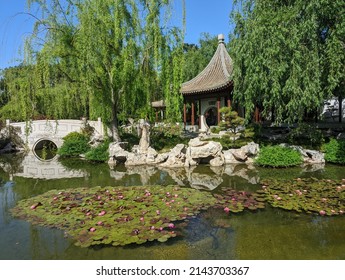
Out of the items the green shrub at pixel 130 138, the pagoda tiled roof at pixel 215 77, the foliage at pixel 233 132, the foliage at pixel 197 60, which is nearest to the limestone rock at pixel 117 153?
the green shrub at pixel 130 138

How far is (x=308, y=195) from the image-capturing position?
5027 mm

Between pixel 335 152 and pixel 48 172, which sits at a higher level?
pixel 335 152

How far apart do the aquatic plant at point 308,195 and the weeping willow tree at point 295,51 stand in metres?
2.55

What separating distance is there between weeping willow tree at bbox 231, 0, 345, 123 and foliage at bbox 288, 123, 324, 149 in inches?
56.8

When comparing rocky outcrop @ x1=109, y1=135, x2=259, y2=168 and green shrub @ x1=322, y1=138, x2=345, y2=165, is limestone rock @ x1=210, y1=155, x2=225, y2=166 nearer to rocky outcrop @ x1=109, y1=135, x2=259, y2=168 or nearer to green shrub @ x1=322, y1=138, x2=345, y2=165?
rocky outcrop @ x1=109, y1=135, x2=259, y2=168

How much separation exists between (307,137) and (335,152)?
172 centimetres

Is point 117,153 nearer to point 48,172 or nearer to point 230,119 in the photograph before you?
point 48,172

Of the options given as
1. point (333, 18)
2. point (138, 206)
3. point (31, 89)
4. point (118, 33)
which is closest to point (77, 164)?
point (31, 89)

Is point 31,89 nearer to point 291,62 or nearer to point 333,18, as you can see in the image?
point 291,62

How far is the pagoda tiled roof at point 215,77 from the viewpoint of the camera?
12695 mm

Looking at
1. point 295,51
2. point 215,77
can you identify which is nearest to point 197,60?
point 215,77

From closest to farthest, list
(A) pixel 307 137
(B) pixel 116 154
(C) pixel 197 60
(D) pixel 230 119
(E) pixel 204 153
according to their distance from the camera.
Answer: (E) pixel 204 153 → (B) pixel 116 154 → (D) pixel 230 119 → (A) pixel 307 137 → (C) pixel 197 60

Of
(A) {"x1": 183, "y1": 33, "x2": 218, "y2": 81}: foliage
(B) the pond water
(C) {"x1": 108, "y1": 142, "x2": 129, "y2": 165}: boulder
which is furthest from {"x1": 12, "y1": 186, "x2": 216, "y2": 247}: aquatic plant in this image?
(A) {"x1": 183, "y1": 33, "x2": 218, "y2": 81}: foliage

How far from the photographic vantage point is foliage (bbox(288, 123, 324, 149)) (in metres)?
9.20
